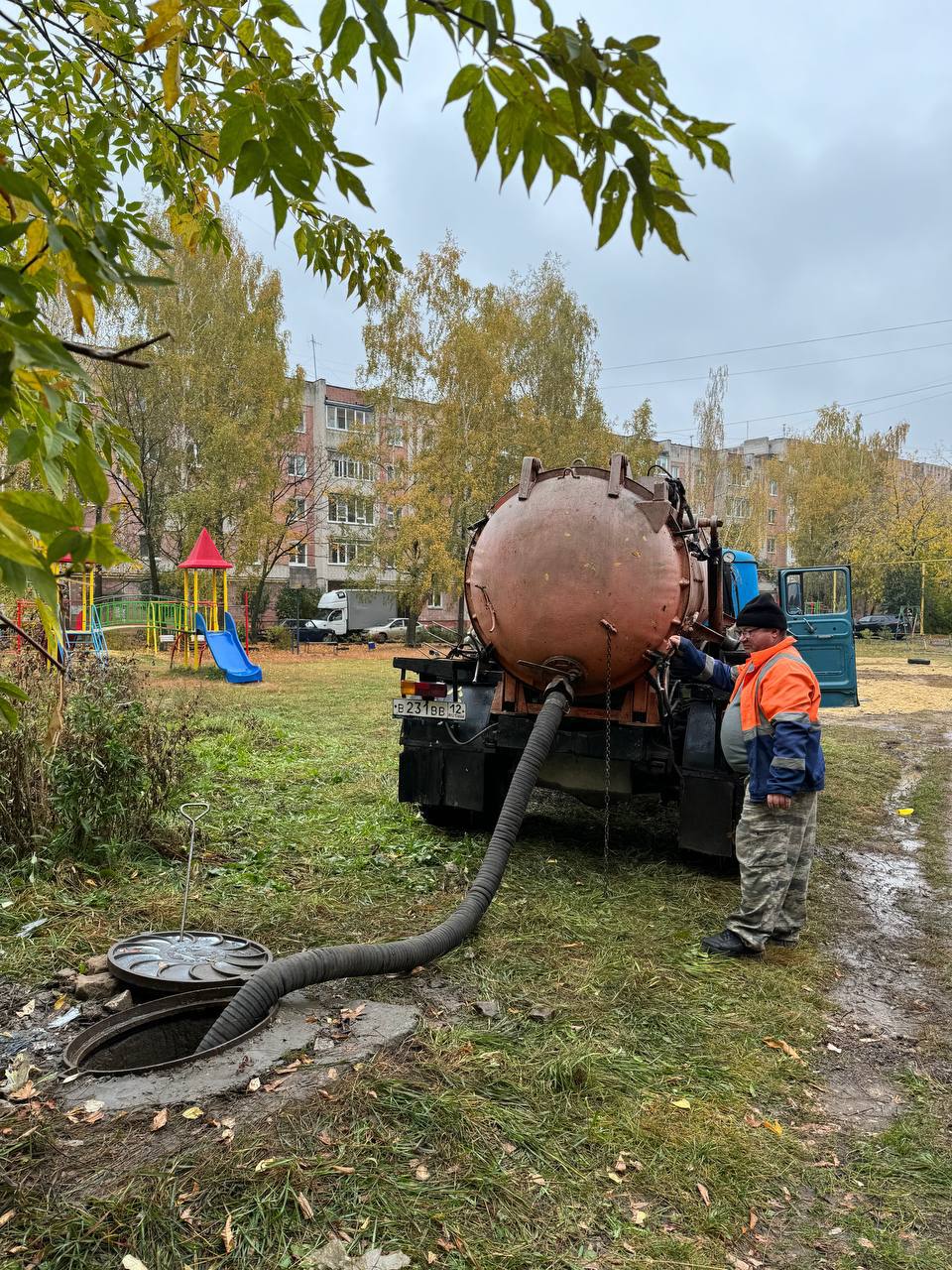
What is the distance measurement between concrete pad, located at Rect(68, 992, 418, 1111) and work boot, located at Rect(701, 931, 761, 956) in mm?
1725

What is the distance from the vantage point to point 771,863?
4621 mm

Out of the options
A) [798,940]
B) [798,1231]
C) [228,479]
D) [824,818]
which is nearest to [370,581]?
[228,479]

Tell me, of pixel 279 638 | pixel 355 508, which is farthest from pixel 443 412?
pixel 279 638

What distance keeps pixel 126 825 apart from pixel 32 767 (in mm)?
670

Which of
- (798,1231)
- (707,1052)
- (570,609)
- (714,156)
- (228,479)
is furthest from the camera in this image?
(228,479)

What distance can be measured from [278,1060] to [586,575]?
3072 millimetres

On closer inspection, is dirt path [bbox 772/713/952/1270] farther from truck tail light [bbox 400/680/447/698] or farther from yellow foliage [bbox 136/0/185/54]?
yellow foliage [bbox 136/0/185/54]

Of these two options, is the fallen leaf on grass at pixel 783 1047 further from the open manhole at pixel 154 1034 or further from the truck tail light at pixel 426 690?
the truck tail light at pixel 426 690

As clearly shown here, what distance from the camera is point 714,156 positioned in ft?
4.96

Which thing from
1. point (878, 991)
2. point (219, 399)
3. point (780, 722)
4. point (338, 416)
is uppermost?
point (338, 416)

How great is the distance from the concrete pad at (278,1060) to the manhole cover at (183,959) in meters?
0.30

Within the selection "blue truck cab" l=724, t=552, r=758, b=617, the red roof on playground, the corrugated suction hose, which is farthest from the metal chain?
the red roof on playground

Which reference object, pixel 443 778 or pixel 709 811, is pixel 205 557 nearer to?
pixel 443 778

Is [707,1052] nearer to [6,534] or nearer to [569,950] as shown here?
[569,950]
